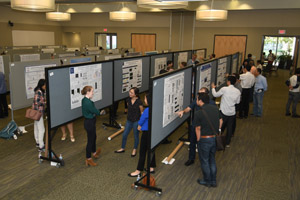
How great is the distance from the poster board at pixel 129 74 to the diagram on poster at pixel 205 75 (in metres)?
1.67

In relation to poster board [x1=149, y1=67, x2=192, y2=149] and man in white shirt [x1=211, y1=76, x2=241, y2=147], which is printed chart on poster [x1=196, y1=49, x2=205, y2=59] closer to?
man in white shirt [x1=211, y1=76, x2=241, y2=147]

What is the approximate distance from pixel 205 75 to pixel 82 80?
2392mm

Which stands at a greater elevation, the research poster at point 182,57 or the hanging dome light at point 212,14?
the hanging dome light at point 212,14

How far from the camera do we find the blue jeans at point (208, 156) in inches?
145

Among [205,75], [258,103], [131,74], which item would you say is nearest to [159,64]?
[131,74]

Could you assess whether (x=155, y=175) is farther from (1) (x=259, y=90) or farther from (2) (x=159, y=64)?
(1) (x=259, y=90)

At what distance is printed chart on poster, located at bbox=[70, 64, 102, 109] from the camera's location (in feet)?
14.6

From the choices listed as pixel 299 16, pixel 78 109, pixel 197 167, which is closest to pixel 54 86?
pixel 78 109

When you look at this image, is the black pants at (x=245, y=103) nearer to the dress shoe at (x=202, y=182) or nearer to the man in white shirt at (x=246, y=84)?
the man in white shirt at (x=246, y=84)

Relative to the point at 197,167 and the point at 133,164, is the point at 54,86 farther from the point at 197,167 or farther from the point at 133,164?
the point at 197,167

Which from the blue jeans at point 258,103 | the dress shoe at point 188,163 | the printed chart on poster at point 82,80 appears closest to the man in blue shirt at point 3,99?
the printed chart on poster at point 82,80

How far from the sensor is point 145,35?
56.7 feet

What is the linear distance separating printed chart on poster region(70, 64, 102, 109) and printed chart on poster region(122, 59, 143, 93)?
0.90 metres

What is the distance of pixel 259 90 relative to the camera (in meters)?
7.18
